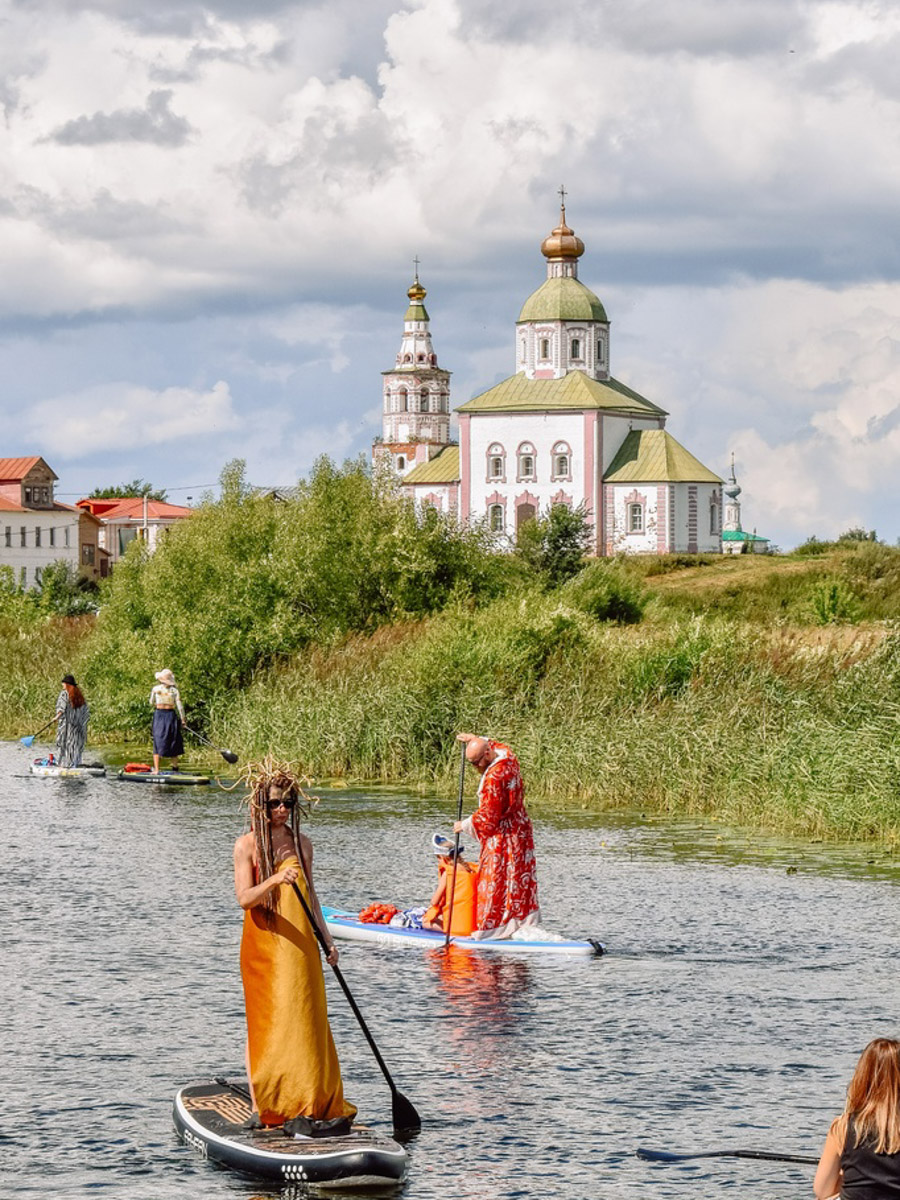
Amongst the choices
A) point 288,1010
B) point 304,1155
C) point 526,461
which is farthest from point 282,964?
point 526,461

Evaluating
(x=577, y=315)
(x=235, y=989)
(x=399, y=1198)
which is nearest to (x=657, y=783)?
(x=235, y=989)

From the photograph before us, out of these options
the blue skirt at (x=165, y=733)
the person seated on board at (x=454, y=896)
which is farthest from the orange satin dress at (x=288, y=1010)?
the blue skirt at (x=165, y=733)

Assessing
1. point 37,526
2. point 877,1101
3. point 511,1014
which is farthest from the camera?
point 37,526

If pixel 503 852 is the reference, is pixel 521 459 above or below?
above

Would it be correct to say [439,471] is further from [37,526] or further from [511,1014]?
[511,1014]

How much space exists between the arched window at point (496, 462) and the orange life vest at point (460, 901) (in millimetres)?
101934

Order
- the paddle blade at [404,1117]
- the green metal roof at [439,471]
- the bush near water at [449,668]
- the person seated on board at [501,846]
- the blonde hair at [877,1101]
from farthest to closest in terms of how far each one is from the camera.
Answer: the green metal roof at [439,471] → the bush near water at [449,668] → the person seated on board at [501,846] → the paddle blade at [404,1117] → the blonde hair at [877,1101]

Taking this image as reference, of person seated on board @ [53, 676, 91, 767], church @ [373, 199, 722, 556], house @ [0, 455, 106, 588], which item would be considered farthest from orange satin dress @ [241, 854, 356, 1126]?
house @ [0, 455, 106, 588]

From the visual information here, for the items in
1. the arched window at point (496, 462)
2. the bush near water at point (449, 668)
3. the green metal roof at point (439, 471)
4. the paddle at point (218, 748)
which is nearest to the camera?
the bush near water at point (449, 668)

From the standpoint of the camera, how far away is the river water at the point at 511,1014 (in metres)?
11.9

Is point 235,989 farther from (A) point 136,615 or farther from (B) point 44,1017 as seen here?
(A) point 136,615

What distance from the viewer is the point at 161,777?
33.7 meters

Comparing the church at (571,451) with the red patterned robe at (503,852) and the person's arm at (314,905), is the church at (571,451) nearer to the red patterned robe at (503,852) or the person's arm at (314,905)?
the red patterned robe at (503,852)

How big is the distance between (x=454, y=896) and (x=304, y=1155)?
24.5 feet
